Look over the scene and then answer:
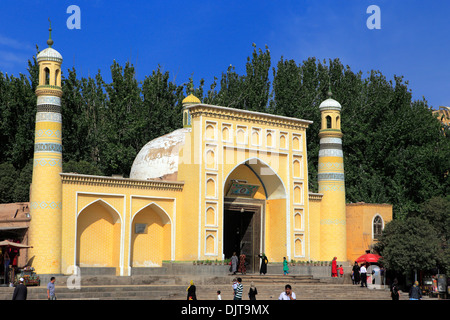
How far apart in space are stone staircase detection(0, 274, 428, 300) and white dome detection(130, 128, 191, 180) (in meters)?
4.57

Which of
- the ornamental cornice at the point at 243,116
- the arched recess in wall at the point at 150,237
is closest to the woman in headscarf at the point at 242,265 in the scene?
the arched recess in wall at the point at 150,237

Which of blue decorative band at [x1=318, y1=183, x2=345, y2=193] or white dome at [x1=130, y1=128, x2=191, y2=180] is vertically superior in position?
white dome at [x1=130, y1=128, x2=191, y2=180]

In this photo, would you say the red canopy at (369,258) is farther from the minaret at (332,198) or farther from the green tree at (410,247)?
the minaret at (332,198)

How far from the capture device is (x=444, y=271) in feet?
84.5

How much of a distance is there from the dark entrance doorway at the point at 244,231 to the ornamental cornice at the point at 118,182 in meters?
2.75

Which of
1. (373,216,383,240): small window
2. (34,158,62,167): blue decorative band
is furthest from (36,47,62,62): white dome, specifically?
(373,216,383,240): small window

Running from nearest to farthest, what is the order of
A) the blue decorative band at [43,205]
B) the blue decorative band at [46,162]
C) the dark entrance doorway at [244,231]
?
the blue decorative band at [43,205] → the blue decorative band at [46,162] → the dark entrance doorway at [244,231]

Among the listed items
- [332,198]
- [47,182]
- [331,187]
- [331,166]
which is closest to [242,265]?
[332,198]

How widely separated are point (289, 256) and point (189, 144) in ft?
18.2

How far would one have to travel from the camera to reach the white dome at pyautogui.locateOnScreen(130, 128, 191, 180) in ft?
79.4

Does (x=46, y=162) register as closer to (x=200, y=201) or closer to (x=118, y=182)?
(x=118, y=182)

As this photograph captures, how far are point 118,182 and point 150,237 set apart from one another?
94.6 inches

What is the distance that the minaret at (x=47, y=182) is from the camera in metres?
19.5

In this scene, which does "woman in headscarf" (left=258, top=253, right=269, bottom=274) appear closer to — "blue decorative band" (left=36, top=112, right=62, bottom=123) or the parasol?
the parasol
